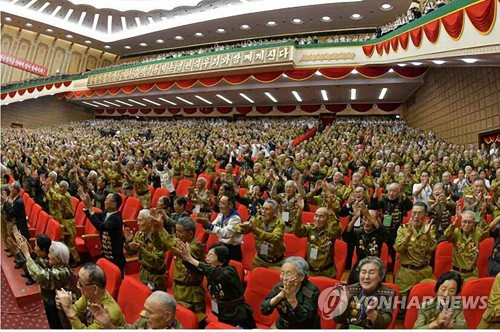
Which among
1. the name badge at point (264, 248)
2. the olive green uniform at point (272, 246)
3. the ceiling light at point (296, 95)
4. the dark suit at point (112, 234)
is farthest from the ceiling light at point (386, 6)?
the dark suit at point (112, 234)

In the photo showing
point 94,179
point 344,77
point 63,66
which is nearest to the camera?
point 94,179

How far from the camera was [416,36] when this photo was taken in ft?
25.9

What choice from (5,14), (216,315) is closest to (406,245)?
(216,315)

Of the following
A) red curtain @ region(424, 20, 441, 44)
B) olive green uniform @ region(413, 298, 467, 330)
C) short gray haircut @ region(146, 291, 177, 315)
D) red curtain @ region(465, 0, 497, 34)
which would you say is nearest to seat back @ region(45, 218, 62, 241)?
short gray haircut @ region(146, 291, 177, 315)

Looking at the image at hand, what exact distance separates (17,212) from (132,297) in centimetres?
215

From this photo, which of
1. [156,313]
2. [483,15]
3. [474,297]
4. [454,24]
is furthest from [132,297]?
[454,24]

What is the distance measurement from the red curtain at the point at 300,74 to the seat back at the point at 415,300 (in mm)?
10918

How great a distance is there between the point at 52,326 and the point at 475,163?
5983 mm

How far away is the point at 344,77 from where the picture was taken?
12.2 meters

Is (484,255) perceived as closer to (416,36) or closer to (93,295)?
(93,295)

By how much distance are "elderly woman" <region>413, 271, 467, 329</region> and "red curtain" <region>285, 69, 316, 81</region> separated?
11037 mm

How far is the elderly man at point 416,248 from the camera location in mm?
2695

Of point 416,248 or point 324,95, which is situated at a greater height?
point 324,95

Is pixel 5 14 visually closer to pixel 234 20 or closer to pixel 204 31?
pixel 204 31
